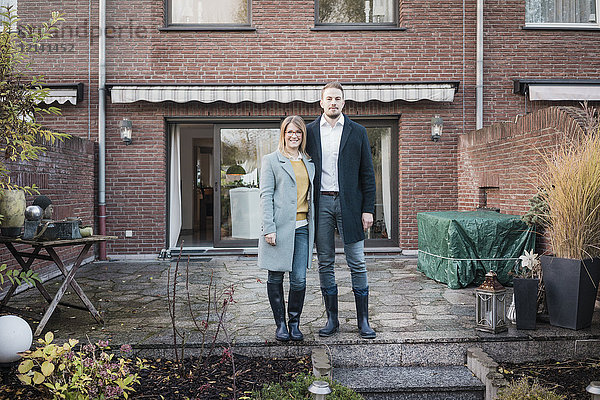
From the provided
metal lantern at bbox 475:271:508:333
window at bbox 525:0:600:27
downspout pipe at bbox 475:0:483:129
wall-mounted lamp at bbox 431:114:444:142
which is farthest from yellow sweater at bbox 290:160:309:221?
window at bbox 525:0:600:27

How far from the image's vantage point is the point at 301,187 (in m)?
3.54

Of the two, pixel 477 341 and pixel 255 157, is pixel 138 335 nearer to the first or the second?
pixel 477 341

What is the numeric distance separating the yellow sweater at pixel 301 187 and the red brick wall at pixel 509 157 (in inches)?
88.5

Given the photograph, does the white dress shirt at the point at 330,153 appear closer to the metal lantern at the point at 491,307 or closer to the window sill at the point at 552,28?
the metal lantern at the point at 491,307

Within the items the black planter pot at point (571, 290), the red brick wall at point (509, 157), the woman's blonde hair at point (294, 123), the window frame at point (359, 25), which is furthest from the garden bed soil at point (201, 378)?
the window frame at point (359, 25)

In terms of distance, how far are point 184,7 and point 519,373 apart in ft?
23.9

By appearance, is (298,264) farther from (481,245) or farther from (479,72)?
(479,72)

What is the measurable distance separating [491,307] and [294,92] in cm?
501

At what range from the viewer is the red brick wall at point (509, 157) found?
208 inches

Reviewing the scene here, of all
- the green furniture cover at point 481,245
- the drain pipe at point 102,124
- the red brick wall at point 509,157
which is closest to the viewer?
the red brick wall at point 509,157

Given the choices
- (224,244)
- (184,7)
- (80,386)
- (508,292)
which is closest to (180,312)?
(80,386)

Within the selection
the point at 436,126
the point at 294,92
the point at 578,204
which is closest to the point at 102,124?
the point at 294,92

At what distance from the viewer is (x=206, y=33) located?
8117 mm

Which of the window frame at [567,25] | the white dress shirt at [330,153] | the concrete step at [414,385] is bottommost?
the concrete step at [414,385]
